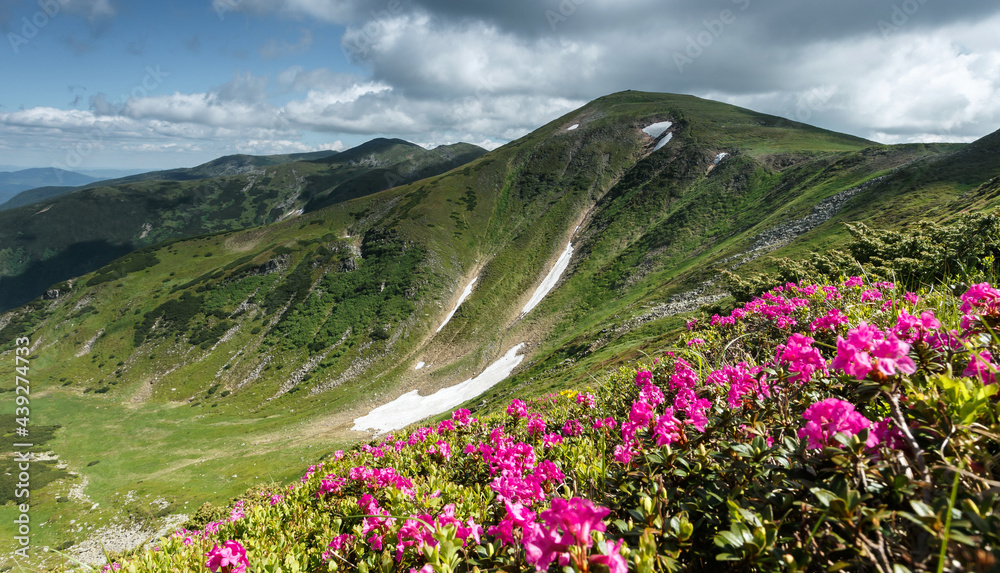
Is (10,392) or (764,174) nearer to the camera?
(764,174)

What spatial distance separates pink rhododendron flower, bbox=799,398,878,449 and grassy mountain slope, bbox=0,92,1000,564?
29174mm

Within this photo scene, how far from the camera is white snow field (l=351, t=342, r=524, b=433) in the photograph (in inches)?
1833

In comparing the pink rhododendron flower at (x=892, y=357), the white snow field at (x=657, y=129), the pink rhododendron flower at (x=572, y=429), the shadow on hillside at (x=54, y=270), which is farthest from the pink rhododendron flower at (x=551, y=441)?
the shadow on hillside at (x=54, y=270)

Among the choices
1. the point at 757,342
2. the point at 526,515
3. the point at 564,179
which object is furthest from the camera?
the point at 564,179

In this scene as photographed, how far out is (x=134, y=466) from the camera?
49469 millimetres

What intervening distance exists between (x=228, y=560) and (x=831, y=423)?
14.1ft

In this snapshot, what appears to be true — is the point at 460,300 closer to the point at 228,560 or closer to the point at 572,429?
the point at 572,429

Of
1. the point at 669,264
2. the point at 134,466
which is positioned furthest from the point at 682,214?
the point at 134,466

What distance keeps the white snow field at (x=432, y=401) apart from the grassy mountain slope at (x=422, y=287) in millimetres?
2129

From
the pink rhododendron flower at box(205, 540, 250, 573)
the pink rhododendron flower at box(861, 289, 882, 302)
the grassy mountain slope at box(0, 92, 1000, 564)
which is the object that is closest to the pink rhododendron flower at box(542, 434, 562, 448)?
the pink rhododendron flower at box(205, 540, 250, 573)

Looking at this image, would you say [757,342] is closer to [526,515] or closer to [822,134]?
[526,515]

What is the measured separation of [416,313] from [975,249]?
67.7 metres

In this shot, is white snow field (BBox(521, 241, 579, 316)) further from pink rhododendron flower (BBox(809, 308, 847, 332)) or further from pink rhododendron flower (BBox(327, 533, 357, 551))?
pink rhododendron flower (BBox(327, 533, 357, 551))

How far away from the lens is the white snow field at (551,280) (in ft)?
219
